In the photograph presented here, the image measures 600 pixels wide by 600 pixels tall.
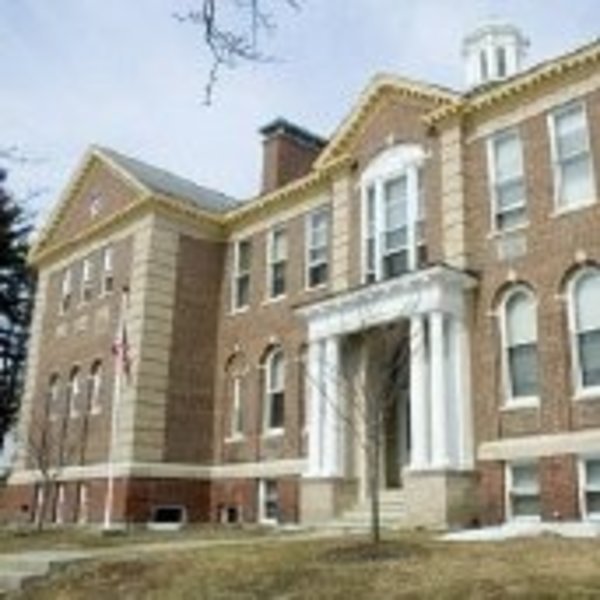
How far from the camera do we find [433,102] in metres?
24.4

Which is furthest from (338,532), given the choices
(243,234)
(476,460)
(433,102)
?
(243,234)

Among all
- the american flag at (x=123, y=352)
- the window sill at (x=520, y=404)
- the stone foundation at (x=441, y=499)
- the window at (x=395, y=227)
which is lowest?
the stone foundation at (x=441, y=499)

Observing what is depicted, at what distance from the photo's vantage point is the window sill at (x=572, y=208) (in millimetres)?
20587

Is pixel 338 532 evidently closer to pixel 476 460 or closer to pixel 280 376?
pixel 476 460

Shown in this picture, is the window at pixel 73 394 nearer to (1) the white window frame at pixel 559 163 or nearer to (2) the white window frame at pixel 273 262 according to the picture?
(2) the white window frame at pixel 273 262

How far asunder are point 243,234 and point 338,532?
12971mm

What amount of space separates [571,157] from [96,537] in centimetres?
1328

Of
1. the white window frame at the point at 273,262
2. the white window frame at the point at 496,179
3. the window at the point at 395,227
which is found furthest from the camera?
the white window frame at the point at 273,262

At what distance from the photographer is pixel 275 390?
28031 millimetres

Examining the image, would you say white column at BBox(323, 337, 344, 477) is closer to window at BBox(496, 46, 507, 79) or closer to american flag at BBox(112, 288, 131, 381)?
american flag at BBox(112, 288, 131, 381)

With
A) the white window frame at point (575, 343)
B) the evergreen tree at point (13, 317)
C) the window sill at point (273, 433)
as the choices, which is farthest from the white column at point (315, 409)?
the evergreen tree at point (13, 317)

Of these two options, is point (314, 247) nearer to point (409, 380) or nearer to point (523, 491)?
point (409, 380)

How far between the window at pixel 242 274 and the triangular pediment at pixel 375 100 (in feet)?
14.9

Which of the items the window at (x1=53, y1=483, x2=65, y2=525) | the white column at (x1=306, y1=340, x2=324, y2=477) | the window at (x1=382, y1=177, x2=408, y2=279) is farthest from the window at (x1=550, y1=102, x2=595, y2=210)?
the window at (x1=53, y1=483, x2=65, y2=525)
